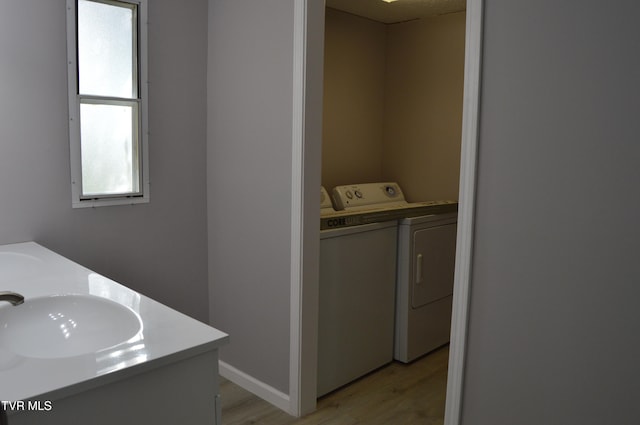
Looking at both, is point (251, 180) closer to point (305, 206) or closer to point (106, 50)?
point (305, 206)

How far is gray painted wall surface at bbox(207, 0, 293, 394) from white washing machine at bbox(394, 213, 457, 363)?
2.76ft

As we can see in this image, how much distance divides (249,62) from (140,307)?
155 cm

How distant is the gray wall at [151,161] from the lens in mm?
2254

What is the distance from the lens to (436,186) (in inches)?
157

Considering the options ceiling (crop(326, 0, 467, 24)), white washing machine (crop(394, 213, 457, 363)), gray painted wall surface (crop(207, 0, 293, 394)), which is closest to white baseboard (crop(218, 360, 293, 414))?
gray painted wall surface (crop(207, 0, 293, 394))

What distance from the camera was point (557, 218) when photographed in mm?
1658

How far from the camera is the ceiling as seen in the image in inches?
138

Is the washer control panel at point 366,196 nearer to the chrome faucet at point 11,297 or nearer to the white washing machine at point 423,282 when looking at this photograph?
the white washing machine at point 423,282

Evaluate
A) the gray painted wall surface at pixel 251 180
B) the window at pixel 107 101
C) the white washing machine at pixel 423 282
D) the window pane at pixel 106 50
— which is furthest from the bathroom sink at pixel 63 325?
the white washing machine at pixel 423 282

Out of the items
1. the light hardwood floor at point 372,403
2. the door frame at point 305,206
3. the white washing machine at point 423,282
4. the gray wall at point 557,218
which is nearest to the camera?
the gray wall at point 557,218

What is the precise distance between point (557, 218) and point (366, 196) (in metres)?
2.04

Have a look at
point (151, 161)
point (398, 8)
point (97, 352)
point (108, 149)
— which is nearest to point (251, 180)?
point (151, 161)

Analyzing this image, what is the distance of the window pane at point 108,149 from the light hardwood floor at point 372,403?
1.20 meters

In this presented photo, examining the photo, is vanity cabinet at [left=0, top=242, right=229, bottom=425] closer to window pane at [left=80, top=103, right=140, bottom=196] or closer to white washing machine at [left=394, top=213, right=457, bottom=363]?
window pane at [left=80, top=103, right=140, bottom=196]
